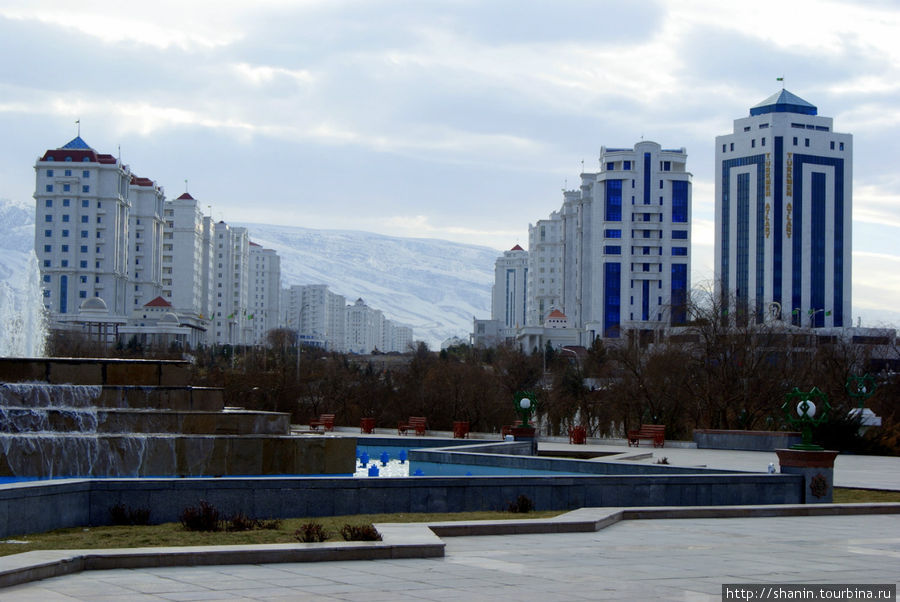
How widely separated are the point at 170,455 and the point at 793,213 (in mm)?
139075

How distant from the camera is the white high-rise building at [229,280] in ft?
552

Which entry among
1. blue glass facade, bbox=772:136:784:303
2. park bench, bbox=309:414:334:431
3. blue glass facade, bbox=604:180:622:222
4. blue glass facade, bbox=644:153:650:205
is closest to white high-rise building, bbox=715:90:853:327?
blue glass facade, bbox=772:136:784:303

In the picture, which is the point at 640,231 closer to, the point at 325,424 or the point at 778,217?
the point at 778,217

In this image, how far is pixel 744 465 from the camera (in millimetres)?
24859

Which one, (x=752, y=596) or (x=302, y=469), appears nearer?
(x=752, y=596)

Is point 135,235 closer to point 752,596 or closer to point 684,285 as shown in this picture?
point 684,285

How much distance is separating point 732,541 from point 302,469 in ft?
38.6

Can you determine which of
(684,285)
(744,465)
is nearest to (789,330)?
(744,465)

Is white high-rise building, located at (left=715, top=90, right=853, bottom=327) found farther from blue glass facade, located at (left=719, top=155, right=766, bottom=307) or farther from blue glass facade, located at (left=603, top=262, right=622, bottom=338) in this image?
blue glass facade, located at (left=603, top=262, right=622, bottom=338)

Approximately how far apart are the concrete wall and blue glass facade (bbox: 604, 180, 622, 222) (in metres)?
116

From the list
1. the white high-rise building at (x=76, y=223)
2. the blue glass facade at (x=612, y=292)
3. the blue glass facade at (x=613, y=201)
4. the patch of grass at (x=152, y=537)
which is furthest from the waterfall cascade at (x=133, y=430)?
the blue glass facade at (x=613, y=201)

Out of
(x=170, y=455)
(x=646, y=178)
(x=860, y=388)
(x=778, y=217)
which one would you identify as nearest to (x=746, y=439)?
(x=860, y=388)

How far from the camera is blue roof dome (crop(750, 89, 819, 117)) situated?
15350 cm

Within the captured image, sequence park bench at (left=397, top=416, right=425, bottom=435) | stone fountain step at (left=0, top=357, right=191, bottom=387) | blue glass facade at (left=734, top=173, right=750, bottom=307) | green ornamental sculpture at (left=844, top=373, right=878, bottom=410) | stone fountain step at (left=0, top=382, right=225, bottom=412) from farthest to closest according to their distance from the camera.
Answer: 1. blue glass facade at (left=734, top=173, right=750, bottom=307)
2. park bench at (left=397, top=416, right=425, bottom=435)
3. green ornamental sculpture at (left=844, top=373, right=878, bottom=410)
4. stone fountain step at (left=0, top=357, right=191, bottom=387)
5. stone fountain step at (left=0, top=382, right=225, bottom=412)
